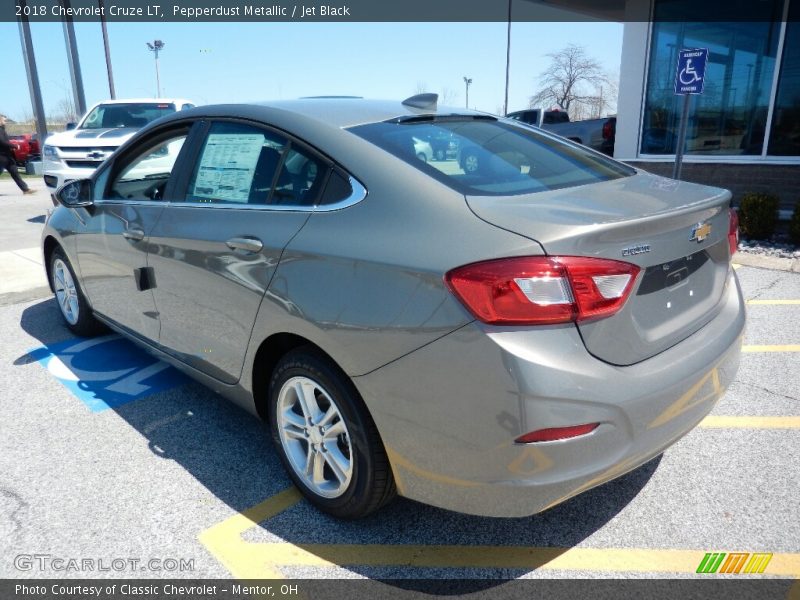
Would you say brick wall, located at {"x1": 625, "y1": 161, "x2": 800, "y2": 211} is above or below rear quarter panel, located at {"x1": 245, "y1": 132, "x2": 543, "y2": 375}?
below

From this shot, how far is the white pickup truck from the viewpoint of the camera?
9.56 metres

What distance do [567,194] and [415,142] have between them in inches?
25.8

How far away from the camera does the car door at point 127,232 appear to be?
10.5ft

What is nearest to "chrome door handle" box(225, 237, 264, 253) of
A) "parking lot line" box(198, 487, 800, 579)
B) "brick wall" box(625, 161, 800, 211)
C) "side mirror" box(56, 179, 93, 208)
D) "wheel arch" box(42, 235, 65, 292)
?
"parking lot line" box(198, 487, 800, 579)

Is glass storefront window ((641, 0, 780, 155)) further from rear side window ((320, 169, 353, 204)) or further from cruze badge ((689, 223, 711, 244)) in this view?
rear side window ((320, 169, 353, 204))

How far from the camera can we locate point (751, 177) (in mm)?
9586

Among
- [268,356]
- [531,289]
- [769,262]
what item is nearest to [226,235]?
[268,356]

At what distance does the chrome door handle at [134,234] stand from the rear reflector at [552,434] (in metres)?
2.39

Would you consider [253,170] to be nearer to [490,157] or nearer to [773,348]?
[490,157]

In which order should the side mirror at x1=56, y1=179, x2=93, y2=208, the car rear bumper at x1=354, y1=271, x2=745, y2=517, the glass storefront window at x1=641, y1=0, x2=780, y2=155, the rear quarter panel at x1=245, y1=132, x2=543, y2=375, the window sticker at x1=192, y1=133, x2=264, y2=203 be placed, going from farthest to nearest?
the glass storefront window at x1=641, y1=0, x2=780, y2=155, the side mirror at x1=56, y1=179, x2=93, y2=208, the window sticker at x1=192, y1=133, x2=264, y2=203, the rear quarter panel at x1=245, y1=132, x2=543, y2=375, the car rear bumper at x1=354, y1=271, x2=745, y2=517

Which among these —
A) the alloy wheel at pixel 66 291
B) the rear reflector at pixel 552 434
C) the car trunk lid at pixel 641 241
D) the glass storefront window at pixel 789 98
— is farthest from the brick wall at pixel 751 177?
the alloy wheel at pixel 66 291

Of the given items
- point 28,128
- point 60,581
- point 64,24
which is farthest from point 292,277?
point 28,128

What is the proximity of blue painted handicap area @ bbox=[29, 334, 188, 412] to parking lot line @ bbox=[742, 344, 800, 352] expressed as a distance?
12.8 ft

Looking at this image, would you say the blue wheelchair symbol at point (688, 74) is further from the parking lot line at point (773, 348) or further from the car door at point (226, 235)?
the car door at point (226, 235)
